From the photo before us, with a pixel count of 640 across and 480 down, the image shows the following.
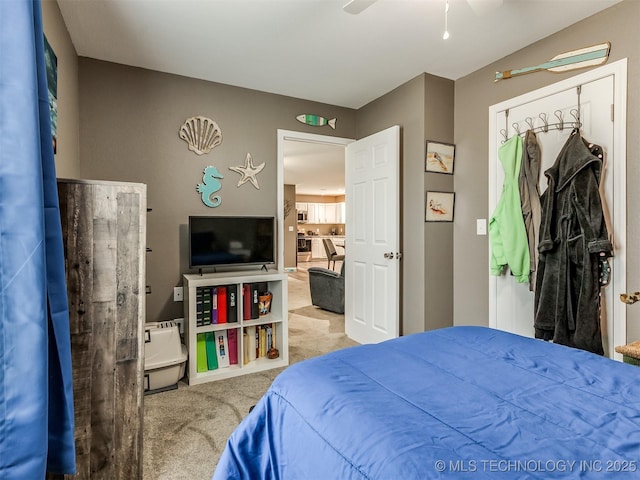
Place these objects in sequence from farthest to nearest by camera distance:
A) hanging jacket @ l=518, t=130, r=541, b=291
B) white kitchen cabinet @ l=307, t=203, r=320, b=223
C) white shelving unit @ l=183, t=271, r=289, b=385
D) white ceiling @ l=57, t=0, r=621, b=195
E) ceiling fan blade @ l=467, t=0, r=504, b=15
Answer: white kitchen cabinet @ l=307, t=203, r=320, b=223 → white shelving unit @ l=183, t=271, r=289, b=385 → hanging jacket @ l=518, t=130, r=541, b=291 → white ceiling @ l=57, t=0, r=621, b=195 → ceiling fan blade @ l=467, t=0, r=504, b=15

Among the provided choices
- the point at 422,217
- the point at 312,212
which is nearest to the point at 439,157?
the point at 422,217

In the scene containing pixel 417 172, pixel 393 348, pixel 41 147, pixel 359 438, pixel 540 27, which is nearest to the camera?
pixel 359 438

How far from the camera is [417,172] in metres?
3.16

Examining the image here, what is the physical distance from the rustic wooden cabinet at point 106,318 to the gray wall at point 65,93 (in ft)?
3.20

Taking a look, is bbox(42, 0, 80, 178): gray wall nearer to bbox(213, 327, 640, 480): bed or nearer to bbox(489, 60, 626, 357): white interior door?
bbox(213, 327, 640, 480): bed

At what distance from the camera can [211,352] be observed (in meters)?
2.86

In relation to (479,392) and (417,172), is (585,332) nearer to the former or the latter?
(479,392)

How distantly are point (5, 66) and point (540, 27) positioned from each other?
285 centimetres

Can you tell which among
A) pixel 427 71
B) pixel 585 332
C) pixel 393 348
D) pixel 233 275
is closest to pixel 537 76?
pixel 427 71

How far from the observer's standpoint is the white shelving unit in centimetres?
273

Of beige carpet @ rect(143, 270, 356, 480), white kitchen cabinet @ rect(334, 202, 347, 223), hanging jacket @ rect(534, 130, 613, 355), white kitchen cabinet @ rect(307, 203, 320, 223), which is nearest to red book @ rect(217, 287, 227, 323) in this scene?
beige carpet @ rect(143, 270, 356, 480)

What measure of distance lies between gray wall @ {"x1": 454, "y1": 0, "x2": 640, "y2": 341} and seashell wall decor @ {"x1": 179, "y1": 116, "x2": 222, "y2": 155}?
218cm

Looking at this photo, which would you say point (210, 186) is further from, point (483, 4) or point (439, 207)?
point (483, 4)

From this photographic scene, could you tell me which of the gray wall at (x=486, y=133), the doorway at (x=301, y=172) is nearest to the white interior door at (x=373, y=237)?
the doorway at (x=301, y=172)
